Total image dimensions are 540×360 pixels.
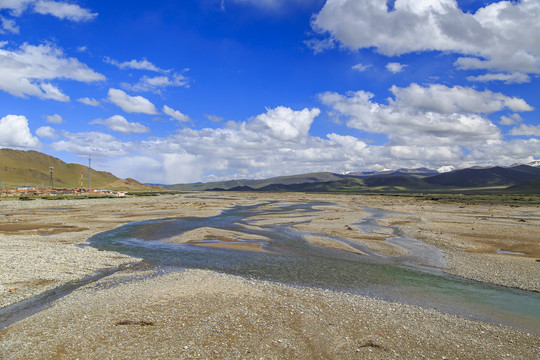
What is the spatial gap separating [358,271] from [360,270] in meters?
0.38

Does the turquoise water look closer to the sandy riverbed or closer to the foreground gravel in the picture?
the sandy riverbed

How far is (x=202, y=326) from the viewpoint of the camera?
1352cm

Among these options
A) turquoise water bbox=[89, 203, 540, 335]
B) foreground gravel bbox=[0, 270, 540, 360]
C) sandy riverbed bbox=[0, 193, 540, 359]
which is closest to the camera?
foreground gravel bbox=[0, 270, 540, 360]

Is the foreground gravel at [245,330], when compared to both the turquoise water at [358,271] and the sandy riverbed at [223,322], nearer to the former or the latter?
the sandy riverbed at [223,322]

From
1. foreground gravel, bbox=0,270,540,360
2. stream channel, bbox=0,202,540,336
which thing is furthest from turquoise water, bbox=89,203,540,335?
foreground gravel, bbox=0,270,540,360

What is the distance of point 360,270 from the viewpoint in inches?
960

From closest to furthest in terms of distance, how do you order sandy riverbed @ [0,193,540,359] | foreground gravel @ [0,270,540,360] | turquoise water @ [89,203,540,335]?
foreground gravel @ [0,270,540,360] → sandy riverbed @ [0,193,540,359] → turquoise water @ [89,203,540,335]

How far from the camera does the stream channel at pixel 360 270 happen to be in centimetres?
1692

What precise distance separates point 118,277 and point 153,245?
13.1m

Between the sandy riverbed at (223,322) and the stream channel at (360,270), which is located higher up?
the sandy riverbed at (223,322)

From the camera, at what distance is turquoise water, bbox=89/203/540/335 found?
16828mm

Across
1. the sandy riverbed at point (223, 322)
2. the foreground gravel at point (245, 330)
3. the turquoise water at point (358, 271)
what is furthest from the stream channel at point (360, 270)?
the foreground gravel at point (245, 330)

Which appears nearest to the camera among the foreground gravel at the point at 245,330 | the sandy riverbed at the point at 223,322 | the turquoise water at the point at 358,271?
the foreground gravel at the point at 245,330

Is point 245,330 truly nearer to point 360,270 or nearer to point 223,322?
point 223,322
